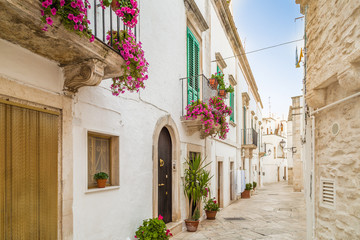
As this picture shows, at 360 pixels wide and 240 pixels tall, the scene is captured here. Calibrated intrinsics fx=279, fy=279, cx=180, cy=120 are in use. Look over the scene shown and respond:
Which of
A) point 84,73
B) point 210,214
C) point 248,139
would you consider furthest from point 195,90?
point 248,139

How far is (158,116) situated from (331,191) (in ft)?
10.7

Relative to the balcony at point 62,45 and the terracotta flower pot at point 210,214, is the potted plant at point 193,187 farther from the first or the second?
the balcony at point 62,45

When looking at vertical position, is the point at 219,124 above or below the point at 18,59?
below

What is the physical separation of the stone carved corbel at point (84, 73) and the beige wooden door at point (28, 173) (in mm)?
445

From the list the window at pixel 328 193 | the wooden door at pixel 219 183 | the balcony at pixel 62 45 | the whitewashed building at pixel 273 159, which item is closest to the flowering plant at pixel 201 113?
the window at pixel 328 193

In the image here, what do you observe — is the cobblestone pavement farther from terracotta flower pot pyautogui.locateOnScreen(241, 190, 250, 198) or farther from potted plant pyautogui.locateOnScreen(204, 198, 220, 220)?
terracotta flower pot pyautogui.locateOnScreen(241, 190, 250, 198)

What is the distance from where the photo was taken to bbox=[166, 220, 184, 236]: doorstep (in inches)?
232

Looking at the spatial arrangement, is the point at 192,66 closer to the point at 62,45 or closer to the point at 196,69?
the point at 196,69

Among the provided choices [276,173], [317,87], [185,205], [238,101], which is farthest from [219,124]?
[276,173]

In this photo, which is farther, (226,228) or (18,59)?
(226,228)

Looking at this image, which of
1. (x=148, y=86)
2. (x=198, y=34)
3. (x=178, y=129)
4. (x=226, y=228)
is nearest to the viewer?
(x=148, y=86)

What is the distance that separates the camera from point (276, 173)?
3597 centimetres

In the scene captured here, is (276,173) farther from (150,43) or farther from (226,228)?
(150,43)

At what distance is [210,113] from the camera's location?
6695 mm
